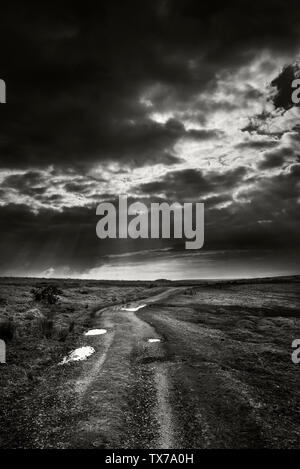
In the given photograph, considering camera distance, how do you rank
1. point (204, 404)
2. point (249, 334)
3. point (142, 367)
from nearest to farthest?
point (204, 404), point (142, 367), point (249, 334)

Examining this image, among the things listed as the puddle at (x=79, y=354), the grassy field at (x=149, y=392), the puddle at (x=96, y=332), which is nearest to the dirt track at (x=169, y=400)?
the grassy field at (x=149, y=392)

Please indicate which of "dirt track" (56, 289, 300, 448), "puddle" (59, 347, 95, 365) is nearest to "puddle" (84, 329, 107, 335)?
"dirt track" (56, 289, 300, 448)

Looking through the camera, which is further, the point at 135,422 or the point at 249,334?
the point at 249,334

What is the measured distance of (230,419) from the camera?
27.8 ft

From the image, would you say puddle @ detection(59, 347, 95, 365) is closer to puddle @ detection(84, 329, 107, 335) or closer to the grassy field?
the grassy field

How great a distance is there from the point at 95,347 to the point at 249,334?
11.2 meters

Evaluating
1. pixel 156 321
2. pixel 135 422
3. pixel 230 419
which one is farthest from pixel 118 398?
pixel 156 321

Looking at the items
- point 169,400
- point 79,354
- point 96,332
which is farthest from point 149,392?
point 96,332

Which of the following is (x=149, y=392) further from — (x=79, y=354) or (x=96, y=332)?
(x=96, y=332)

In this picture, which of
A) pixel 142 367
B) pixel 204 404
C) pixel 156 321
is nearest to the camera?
pixel 204 404

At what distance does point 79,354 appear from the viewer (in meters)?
15.3

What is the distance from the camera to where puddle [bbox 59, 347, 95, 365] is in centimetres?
1432

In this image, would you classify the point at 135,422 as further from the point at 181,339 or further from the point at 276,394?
the point at 181,339
